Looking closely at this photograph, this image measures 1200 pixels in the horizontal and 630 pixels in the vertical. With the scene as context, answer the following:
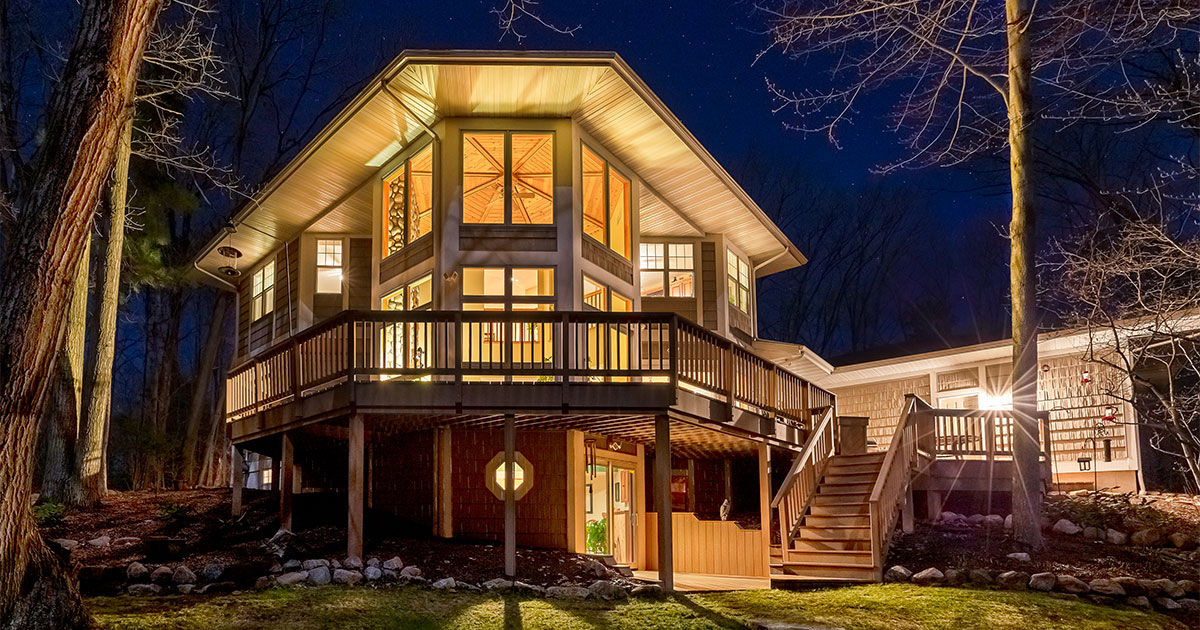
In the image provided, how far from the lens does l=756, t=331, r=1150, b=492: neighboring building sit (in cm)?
1842

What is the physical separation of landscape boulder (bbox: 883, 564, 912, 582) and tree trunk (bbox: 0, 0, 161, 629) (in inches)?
359

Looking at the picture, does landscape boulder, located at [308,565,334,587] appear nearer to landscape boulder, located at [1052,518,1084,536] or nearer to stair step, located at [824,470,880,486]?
stair step, located at [824,470,880,486]

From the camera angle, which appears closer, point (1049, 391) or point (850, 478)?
point (850, 478)

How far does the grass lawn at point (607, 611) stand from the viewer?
896cm

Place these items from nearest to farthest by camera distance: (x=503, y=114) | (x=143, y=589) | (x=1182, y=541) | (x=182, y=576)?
(x=143, y=589) < (x=182, y=576) < (x=1182, y=541) < (x=503, y=114)

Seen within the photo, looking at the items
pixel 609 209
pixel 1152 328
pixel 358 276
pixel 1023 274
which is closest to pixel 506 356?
pixel 609 209

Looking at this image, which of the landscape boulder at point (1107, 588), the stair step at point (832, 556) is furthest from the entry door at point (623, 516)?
the landscape boulder at point (1107, 588)

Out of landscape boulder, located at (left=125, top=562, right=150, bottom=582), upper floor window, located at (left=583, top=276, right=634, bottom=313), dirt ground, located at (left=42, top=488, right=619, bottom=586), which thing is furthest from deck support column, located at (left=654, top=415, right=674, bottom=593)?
landscape boulder, located at (left=125, top=562, right=150, bottom=582)

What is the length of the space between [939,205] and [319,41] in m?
33.7

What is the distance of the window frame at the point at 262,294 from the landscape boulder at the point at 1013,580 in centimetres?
1541

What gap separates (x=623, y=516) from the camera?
1603cm

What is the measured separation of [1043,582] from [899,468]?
291 centimetres

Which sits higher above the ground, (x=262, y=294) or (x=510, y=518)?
(x=262, y=294)

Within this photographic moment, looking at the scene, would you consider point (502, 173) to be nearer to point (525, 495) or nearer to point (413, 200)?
point (413, 200)
